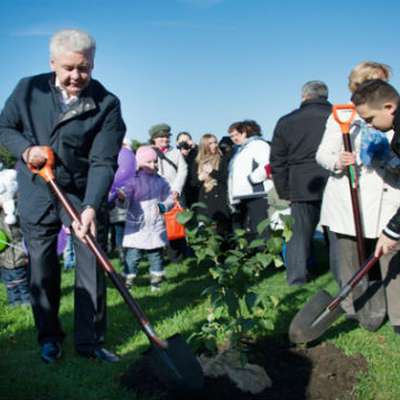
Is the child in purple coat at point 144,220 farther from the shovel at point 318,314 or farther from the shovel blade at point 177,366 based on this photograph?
the shovel blade at point 177,366

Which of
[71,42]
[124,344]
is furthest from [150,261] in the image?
[71,42]

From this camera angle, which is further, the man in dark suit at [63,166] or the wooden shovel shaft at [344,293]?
the wooden shovel shaft at [344,293]

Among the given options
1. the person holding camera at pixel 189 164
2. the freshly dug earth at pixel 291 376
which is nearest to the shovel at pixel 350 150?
the freshly dug earth at pixel 291 376

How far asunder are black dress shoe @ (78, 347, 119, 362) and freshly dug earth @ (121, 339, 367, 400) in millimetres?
337

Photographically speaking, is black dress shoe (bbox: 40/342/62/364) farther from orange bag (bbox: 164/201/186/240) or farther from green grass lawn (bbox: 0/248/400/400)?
orange bag (bbox: 164/201/186/240)

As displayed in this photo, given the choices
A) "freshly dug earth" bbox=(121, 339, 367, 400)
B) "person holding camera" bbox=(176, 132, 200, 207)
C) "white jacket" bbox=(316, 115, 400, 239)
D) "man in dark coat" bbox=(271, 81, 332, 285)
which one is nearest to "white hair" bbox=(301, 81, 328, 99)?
"man in dark coat" bbox=(271, 81, 332, 285)

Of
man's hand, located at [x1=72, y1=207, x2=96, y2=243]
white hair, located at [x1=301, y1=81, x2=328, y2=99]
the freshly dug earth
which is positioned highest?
white hair, located at [x1=301, y1=81, x2=328, y2=99]

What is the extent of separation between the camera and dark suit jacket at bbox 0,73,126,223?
3742 millimetres

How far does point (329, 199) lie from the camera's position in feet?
15.8

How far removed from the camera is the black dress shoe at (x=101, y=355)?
3.94 m

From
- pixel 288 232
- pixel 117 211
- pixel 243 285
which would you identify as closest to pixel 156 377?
pixel 243 285

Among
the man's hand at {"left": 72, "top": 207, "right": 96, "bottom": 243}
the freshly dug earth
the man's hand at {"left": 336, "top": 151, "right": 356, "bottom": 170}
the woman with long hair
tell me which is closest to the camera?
the freshly dug earth

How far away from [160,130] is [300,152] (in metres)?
2.85

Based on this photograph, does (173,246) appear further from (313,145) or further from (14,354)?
(14,354)
